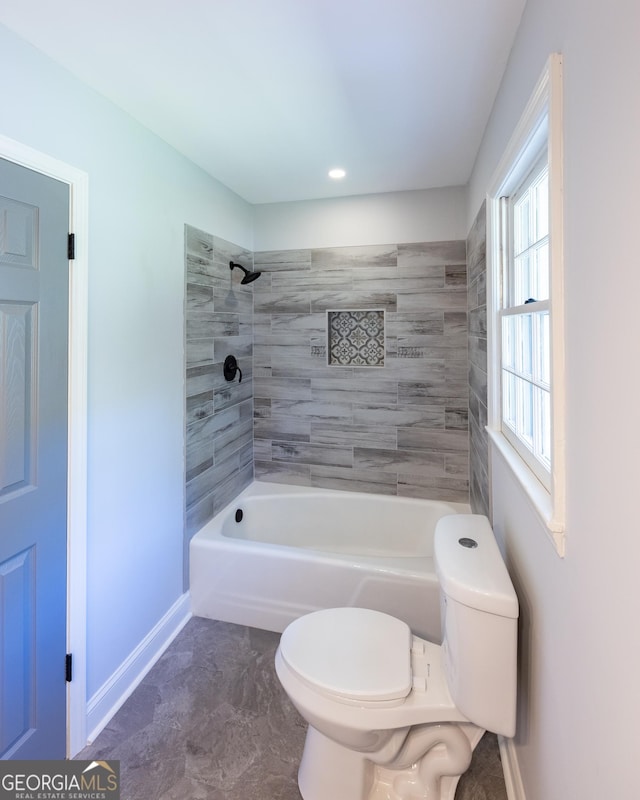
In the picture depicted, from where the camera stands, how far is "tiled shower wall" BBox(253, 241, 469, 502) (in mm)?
2793

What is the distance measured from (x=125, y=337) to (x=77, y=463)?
0.57 m

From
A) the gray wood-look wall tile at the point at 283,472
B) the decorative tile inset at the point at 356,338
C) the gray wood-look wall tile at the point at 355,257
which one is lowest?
the gray wood-look wall tile at the point at 283,472

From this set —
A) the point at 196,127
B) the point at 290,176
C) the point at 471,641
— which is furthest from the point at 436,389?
the point at 196,127

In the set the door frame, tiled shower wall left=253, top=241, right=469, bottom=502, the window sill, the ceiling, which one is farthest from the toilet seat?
the ceiling

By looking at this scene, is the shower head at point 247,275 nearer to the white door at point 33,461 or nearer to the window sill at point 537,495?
the white door at point 33,461

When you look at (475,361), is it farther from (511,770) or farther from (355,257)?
(511,770)

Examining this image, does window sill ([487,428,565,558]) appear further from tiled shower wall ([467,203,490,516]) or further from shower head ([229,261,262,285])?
shower head ([229,261,262,285])

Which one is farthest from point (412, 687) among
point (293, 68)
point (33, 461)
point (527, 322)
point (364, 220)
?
point (364, 220)

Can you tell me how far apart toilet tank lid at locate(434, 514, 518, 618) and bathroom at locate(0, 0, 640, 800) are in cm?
9

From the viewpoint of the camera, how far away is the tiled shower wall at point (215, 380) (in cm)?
233

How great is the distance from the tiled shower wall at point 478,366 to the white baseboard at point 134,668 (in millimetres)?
1721

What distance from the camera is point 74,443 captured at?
1544 millimetres

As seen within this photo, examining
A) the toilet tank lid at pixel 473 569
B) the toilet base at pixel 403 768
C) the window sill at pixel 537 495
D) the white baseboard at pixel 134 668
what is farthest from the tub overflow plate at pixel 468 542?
the white baseboard at pixel 134 668

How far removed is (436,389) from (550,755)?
2.06 meters
